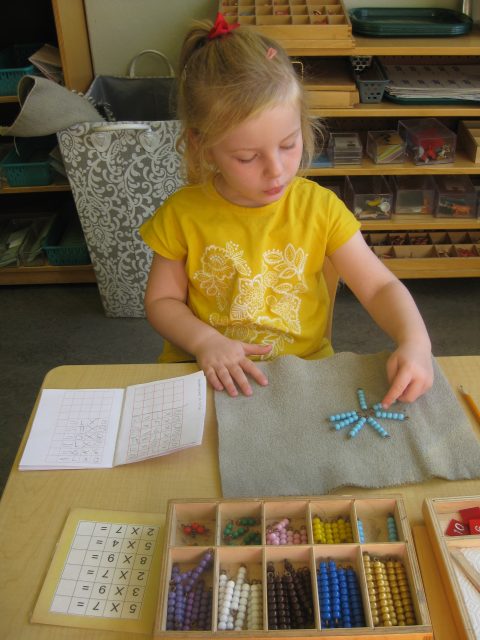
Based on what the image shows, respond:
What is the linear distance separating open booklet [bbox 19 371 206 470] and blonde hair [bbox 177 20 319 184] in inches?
15.6

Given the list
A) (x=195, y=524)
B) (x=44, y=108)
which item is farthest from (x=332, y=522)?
(x=44, y=108)

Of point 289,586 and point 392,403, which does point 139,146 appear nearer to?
point 392,403

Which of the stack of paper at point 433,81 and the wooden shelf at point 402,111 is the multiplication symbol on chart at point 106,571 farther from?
the stack of paper at point 433,81

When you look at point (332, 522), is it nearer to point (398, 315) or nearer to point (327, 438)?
point (327, 438)

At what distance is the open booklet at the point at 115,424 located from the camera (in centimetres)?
84

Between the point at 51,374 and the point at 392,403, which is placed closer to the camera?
the point at 392,403

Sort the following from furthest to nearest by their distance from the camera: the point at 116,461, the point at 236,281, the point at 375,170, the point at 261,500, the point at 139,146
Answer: the point at 375,170 < the point at 139,146 < the point at 236,281 < the point at 116,461 < the point at 261,500

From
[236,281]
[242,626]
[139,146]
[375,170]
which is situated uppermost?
[139,146]

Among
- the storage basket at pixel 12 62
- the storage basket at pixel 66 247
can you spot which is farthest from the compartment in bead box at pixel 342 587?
the storage basket at pixel 12 62

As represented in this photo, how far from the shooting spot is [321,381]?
922 millimetres

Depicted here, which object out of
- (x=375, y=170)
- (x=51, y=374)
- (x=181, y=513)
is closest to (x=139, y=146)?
(x=375, y=170)

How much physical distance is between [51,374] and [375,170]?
140 centimetres

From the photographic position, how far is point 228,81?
3.12 feet

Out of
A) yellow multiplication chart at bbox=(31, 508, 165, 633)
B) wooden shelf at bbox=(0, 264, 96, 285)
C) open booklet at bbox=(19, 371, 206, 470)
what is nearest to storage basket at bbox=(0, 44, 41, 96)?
wooden shelf at bbox=(0, 264, 96, 285)
